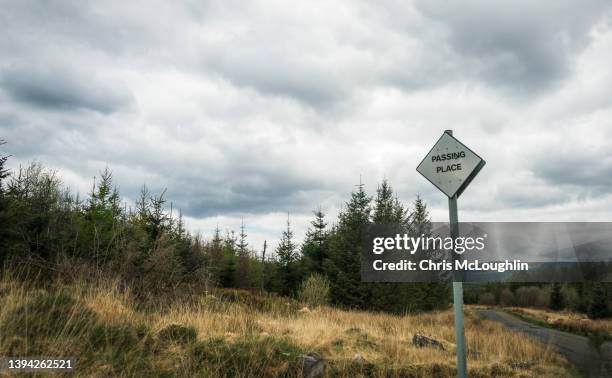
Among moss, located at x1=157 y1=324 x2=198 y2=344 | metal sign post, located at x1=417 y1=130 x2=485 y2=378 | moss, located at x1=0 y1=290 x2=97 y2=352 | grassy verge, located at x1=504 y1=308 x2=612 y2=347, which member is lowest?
grassy verge, located at x1=504 y1=308 x2=612 y2=347

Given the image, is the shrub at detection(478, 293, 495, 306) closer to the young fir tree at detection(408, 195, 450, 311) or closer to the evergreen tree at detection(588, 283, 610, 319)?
the young fir tree at detection(408, 195, 450, 311)

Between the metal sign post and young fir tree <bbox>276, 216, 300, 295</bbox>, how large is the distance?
3295 centimetres

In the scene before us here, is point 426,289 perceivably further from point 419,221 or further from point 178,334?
point 178,334

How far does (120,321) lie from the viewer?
7.39 m

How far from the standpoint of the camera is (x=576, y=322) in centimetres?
2066

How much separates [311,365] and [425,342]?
4.20 metres

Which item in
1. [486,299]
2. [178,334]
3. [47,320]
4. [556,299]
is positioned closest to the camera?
[47,320]

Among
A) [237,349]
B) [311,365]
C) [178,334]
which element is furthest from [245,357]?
[178,334]

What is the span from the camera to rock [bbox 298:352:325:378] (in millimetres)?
6676

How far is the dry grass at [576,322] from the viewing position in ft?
63.8

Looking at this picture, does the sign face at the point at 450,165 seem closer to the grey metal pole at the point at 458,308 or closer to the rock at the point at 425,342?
the grey metal pole at the point at 458,308

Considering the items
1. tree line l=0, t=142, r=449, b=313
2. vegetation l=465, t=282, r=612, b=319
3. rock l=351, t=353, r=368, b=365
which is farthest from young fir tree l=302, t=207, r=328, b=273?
rock l=351, t=353, r=368, b=365

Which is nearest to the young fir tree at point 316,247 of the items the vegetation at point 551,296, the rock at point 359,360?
the vegetation at point 551,296

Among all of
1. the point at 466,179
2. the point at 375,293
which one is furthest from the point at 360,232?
the point at 466,179
